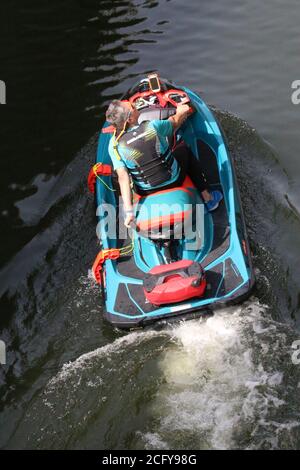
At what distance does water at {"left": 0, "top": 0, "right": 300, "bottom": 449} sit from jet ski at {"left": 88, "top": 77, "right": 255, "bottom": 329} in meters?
0.21

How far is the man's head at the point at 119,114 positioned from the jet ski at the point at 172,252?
67cm

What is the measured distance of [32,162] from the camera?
9203 millimetres

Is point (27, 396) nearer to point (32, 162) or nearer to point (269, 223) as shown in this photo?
point (269, 223)

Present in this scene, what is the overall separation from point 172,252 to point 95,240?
154 centimetres

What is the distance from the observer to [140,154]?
6.25 metres

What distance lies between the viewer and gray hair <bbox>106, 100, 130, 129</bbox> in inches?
244
